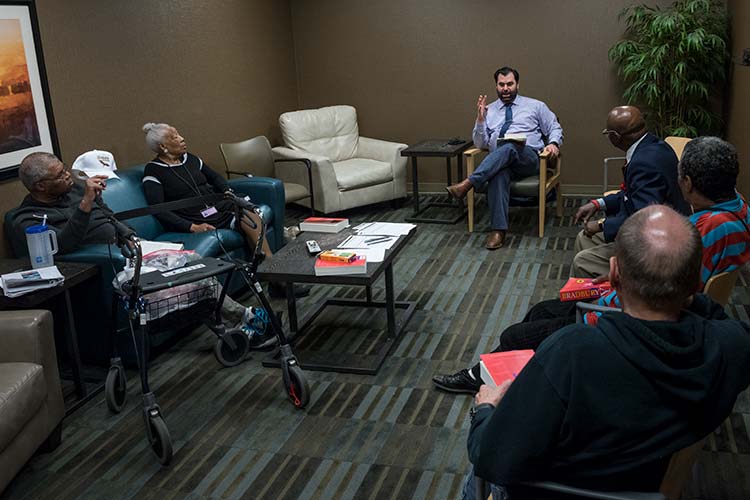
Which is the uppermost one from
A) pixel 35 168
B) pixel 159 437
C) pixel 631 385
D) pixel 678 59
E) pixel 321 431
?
pixel 678 59

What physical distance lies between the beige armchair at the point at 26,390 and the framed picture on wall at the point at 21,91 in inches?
58.0

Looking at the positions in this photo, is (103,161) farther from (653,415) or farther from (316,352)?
(653,415)

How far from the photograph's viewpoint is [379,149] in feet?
21.8

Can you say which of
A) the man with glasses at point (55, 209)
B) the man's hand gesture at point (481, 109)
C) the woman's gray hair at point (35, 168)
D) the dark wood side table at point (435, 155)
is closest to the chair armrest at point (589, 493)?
the man with glasses at point (55, 209)

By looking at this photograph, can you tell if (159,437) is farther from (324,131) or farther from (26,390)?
(324,131)

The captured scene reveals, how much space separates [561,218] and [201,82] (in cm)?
313

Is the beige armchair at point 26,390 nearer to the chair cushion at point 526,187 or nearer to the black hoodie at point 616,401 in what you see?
the black hoodie at point 616,401

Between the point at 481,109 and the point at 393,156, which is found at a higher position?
the point at 481,109

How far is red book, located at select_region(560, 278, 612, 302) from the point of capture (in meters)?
2.72

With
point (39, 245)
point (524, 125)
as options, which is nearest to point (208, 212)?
point (39, 245)

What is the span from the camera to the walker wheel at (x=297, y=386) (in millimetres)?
3084

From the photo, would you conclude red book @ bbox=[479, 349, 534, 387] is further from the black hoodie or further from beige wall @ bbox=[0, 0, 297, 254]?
beige wall @ bbox=[0, 0, 297, 254]

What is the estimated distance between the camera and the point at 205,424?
307cm

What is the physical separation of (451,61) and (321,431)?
15.1 ft
